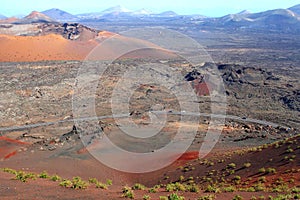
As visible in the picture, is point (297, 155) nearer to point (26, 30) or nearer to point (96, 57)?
point (96, 57)

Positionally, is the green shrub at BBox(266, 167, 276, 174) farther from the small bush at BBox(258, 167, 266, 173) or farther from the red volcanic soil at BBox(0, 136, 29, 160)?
the red volcanic soil at BBox(0, 136, 29, 160)

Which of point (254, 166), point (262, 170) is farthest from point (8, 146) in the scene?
point (262, 170)

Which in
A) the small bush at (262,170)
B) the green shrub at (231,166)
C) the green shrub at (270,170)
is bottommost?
the green shrub at (231,166)

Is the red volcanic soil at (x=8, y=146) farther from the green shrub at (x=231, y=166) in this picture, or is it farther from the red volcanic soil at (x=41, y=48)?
the red volcanic soil at (x=41, y=48)

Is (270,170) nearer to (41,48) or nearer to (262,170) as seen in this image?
(262,170)

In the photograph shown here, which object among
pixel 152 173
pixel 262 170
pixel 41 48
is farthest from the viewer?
pixel 41 48

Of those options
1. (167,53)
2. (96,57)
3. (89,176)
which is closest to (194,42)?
(167,53)

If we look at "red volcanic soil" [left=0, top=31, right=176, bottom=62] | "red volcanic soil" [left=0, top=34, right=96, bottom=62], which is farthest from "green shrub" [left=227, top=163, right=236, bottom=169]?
"red volcanic soil" [left=0, top=34, right=96, bottom=62]

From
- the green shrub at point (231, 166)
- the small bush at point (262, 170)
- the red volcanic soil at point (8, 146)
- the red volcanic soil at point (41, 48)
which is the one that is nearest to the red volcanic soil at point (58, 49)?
the red volcanic soil at point (41, 48)

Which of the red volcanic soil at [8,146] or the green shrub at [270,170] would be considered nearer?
the green shrub at [270,170]

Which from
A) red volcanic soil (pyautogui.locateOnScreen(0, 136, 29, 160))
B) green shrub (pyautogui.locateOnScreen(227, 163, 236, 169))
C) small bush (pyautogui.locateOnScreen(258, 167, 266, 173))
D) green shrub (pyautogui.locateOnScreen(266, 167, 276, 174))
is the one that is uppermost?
green shrub (pyautogui.locateOnScreen(266, 167, 276, 174))

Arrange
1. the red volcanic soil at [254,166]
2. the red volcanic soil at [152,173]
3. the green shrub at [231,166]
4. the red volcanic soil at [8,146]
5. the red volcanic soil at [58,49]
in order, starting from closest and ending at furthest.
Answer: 1. the red volcanic soil at [152,173]
2. the red volcanic soil at [254,166]
3. the green shrub at [231,166]
4. the red volcanic soil at [8,146]
5. the red volcanic soil at [58,49]

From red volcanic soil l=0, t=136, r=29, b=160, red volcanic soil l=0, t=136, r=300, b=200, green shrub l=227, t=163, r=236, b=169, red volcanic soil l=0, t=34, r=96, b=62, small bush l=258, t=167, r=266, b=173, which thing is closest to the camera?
red volcanic soil l=0, t=136, r=300, b=200
